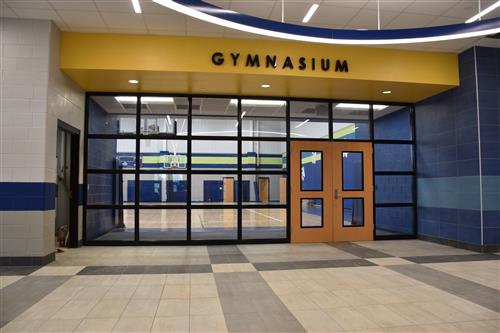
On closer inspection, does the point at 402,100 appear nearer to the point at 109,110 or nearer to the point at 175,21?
the point at 175,21

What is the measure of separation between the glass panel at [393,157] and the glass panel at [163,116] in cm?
448

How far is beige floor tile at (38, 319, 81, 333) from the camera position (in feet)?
10.5

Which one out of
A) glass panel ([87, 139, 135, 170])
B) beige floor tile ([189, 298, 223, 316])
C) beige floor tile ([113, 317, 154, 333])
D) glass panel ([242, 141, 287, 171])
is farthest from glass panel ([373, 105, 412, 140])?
beige floor tile ([113, 317, 154, 333])

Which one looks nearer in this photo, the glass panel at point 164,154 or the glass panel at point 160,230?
the glass panel at point 164,154

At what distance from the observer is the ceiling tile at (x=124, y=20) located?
223 inches

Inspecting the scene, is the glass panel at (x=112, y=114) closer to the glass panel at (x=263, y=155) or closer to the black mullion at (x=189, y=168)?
the black mullion at (x=189, y=168)

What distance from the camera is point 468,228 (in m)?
6.92

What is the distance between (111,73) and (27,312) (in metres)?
→ 4.06

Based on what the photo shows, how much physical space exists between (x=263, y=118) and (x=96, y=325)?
5.98 meters

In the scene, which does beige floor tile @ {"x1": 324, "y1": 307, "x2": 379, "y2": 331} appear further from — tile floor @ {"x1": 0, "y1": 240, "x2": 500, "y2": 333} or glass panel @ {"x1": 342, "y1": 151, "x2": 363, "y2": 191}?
glass panel @ {"x1": 342, "y1": 151, "x2": 363, "y2": 191}

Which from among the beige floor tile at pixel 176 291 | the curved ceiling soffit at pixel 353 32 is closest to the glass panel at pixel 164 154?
the beige floor tile at pixel 176 291

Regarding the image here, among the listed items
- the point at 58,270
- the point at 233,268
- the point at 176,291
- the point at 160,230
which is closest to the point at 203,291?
the point at 176,291

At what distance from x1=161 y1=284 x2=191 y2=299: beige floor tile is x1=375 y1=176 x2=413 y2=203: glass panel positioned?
550 cm

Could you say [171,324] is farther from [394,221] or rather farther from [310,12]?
[394,221]
